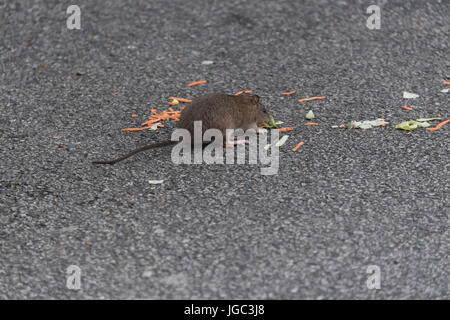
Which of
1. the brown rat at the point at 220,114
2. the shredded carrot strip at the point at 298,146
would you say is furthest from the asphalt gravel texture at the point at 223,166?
the brown rat at the point at 220,114

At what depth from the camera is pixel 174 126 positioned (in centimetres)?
644

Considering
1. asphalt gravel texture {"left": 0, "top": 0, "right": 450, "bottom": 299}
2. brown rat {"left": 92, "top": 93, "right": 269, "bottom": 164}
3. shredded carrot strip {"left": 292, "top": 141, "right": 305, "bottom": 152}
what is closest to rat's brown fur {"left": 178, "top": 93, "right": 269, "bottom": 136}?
brown rat {"left": 92, "top": 93, "right": 269, "bottom": 164}

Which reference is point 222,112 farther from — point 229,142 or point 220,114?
point 229,142

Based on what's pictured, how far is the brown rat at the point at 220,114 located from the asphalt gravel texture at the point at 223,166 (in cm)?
34

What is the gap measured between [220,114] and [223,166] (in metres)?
0.49

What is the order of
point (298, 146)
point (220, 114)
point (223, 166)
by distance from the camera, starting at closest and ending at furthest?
point (223, 166), point (220, 114), point (298, 146)

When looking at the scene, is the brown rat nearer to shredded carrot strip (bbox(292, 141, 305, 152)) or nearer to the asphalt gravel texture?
the asphalt gravel texture

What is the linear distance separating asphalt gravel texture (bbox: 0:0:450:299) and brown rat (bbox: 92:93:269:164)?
0.34 m

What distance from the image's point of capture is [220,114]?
584 centimetres

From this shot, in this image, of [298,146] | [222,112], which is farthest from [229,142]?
[298,146]

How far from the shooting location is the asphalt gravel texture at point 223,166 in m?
4.30

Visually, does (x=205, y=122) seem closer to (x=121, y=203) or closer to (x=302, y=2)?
(x=121, y=203)

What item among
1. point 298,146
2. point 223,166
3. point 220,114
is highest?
point 220,114

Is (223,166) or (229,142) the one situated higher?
(229,142)
